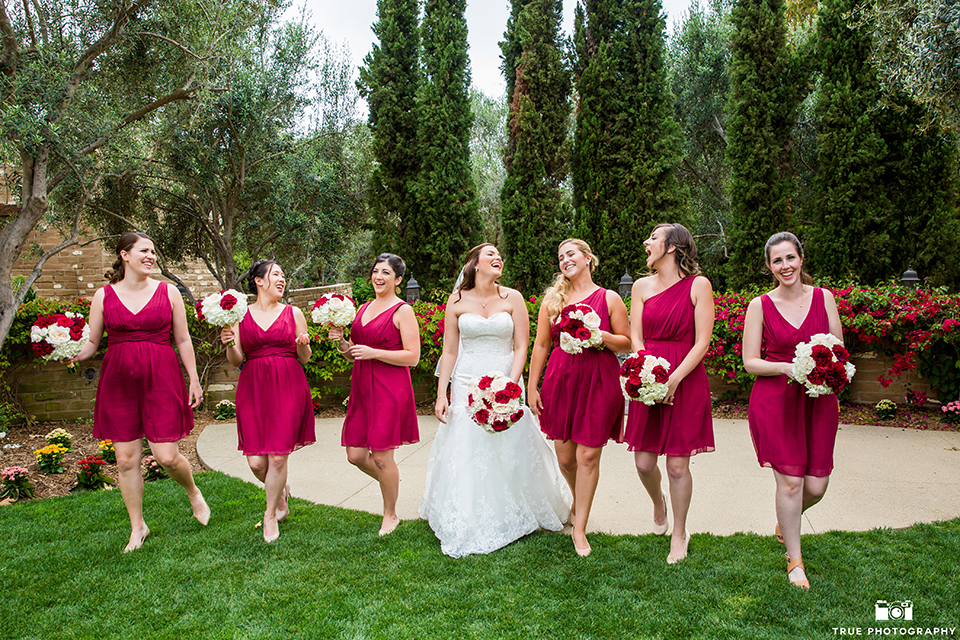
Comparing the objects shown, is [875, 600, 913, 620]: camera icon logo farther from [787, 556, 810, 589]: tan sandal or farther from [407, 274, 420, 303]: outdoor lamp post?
[407, 274, 420, 303]: outdoor lamp post

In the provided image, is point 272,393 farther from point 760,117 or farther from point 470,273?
point 760,117

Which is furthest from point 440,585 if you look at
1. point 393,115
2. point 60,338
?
point 393,115

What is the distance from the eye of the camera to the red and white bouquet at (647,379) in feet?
9.72

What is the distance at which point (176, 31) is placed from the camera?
736 centimetres

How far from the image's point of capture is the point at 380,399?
375 centimetres

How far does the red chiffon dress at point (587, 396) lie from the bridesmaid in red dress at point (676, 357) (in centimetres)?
16

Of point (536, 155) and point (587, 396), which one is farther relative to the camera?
point (536, 155)

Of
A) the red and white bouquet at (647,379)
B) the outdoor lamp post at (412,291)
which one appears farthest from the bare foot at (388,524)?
the outdoor lamp post at (412,291)

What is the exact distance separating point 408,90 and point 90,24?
20.5 feet

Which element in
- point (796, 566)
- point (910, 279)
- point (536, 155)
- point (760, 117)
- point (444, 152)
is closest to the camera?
point (796, 566)

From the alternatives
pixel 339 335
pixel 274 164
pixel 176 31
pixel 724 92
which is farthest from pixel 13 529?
pixel 724 92

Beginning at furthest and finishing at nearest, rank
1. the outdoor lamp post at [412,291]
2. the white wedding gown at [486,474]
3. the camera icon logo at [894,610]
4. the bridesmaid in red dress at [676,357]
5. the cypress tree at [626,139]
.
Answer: the cypress tree at [626,139]
the outdoor lamp post at [412,291]
the white wedding gown at [486,474]
the bridesmaid in red dress at [676,357]
the camera icon logo at [894,610]

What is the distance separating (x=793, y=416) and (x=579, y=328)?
47.3 inches

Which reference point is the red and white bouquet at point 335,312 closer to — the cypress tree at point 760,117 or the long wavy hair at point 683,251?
the long wavy hair at point 683,251
